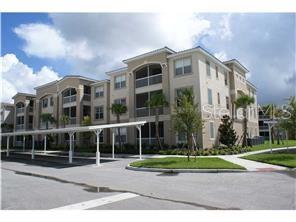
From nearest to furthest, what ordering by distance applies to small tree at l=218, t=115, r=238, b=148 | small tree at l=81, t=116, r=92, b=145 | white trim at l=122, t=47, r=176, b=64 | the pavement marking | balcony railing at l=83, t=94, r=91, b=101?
1. the pavement marking
2. small tree at l=218, t=115, r=238, b=148
3. white trim at l=122, t=47, r=176, b=64
4. small tree at l=81, t=116, r=92, b=145
5. balcony railing at l=83, t=94, r=91, b=101

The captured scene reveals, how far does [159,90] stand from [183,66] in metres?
3.61

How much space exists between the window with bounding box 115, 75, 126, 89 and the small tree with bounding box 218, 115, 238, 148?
12.2 meters

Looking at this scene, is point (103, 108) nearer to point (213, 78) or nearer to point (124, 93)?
point (124, 93)

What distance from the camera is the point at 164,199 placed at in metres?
8.19

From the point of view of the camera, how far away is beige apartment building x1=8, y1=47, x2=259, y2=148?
84.3 ft

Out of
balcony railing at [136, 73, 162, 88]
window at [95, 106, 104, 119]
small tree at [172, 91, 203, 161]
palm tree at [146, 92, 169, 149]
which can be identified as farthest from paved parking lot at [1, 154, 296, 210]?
window at [95, 106, 104, 119]

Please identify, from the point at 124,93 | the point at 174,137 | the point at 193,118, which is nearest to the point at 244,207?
the point at 193,118

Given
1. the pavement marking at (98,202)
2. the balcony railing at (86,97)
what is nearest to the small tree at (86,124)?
the balcony railing at (86,97)

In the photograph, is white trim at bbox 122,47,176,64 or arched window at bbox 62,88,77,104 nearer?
white trim at bbox 122,47,176,64

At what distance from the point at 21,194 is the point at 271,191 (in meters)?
8.53

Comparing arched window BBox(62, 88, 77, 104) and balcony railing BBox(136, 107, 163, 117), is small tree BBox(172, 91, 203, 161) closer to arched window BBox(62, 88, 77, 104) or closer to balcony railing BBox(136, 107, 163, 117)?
balcony railing BBox(136, 107, 163, 117)

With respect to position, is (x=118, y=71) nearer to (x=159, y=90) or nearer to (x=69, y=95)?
(x=159, y=90)

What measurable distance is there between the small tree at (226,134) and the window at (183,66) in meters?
6.19

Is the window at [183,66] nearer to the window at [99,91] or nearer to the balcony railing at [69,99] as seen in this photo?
the window at [99,91]
